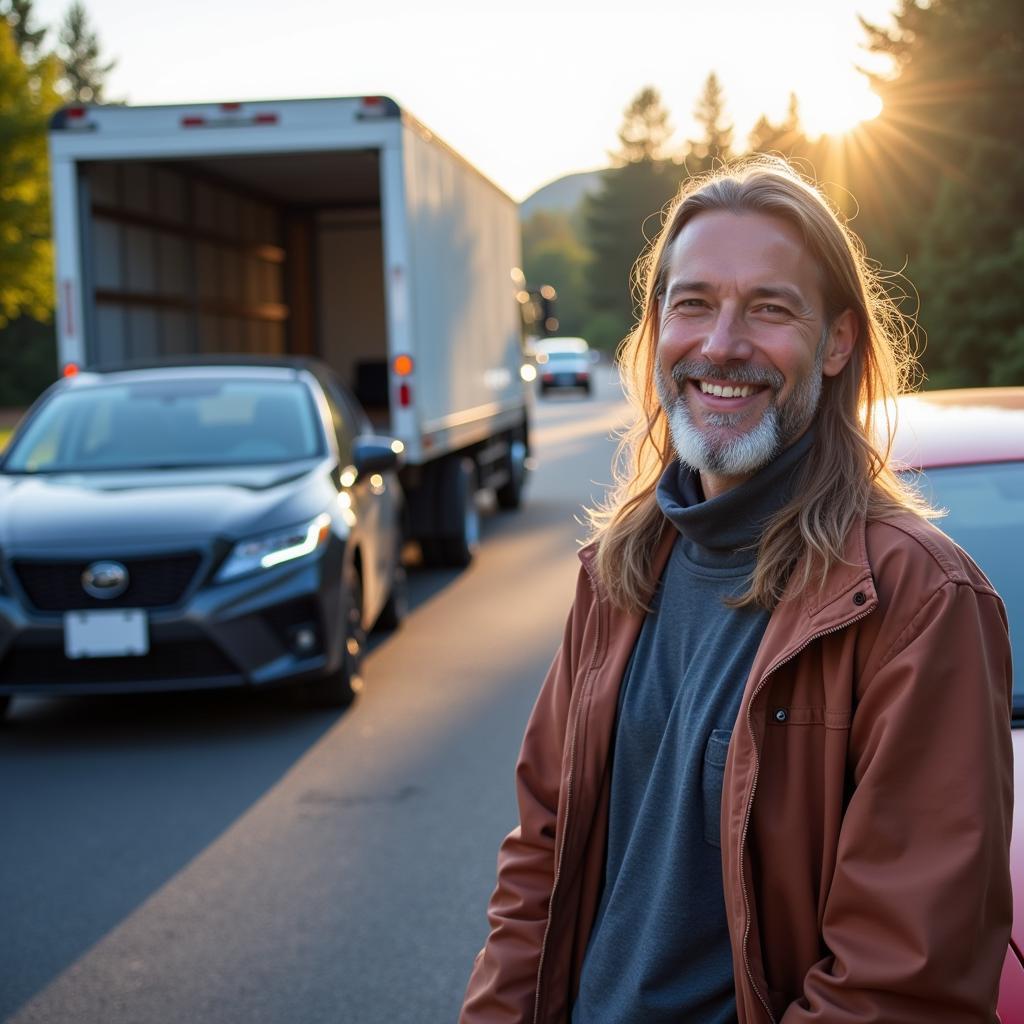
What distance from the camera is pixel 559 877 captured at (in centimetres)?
219

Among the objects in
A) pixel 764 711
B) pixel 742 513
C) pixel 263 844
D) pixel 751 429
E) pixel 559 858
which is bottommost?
pixel 263 844

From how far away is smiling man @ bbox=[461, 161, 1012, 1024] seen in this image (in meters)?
1.78

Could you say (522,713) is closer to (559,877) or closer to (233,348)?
(559,877)

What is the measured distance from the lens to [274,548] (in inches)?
273

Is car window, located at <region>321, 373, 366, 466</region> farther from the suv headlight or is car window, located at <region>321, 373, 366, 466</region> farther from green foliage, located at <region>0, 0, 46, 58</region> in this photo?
green foliage, located at <region>0, 0, 46, 58</region>

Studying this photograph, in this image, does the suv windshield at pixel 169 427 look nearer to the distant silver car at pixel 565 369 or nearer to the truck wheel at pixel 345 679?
the truck wheel at pixel 345 679

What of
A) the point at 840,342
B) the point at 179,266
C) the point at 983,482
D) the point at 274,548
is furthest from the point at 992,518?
the point at 179,266

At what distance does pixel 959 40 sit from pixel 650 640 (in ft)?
75.8

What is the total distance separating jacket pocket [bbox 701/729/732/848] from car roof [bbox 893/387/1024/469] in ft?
4.83

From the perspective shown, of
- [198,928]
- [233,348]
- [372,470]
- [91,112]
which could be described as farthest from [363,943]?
[233,348]

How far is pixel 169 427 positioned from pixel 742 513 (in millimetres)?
6525

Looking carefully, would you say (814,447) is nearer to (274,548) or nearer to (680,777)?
(680,777)

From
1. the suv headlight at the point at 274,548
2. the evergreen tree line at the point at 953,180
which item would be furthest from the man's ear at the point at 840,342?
the evergreen tree line at the point at 953,180

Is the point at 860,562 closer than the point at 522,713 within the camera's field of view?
Yes
